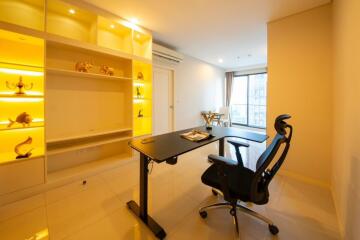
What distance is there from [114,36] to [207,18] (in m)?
1.74

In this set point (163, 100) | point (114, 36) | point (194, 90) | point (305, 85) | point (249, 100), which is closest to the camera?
point (305, 85)

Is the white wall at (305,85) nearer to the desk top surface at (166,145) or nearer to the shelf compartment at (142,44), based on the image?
the desk top surface at (166,145)

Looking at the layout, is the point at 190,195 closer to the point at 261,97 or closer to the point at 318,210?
the point at 318,210

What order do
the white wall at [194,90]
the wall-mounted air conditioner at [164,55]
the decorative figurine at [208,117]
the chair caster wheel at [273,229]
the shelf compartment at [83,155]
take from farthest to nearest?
the decorative figurine at [208,117], the white wall at [194,90], the wall-mounted air conditioner at [164,55], the shelf compartment at [83,155], the chair caster wheel at [273,229]

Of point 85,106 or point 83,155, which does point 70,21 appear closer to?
point 85,106

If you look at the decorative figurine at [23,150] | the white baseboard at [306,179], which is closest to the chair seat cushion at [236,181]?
the white baseboard at [306,179]

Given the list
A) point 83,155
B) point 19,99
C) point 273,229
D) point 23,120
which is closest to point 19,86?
point 19,99

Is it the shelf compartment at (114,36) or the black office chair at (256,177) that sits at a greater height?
the shelf compartment at (114,36)

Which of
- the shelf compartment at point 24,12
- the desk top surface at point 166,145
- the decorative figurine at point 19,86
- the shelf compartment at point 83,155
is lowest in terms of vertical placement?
the shelf compartment at point 83,155

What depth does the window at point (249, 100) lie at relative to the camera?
6298 mm

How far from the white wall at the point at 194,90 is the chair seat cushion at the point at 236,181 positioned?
10.2 feet

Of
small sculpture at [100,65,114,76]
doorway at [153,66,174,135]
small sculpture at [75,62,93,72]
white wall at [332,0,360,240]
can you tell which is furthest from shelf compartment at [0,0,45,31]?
white wall at [332,0,360,240]

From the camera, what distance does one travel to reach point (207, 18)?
2.70 meters

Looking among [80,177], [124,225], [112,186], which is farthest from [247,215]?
[80,177]
